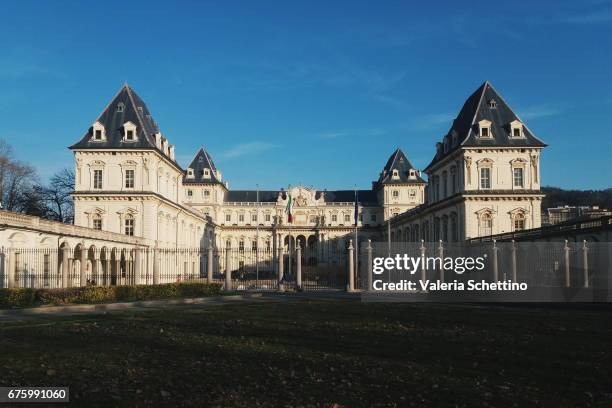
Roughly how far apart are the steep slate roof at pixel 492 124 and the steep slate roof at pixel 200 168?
46401mm

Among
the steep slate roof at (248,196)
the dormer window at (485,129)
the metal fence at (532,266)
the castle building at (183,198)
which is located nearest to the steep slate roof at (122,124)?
the castle building at (183,198)

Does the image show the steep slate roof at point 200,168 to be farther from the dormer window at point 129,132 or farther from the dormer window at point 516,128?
the dormer window at point 516,128

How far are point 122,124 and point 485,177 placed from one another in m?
33.9

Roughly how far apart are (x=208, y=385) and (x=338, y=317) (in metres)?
10.2

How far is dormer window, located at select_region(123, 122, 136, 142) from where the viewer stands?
52750 mm

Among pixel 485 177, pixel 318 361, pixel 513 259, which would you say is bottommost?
pixel 318 361

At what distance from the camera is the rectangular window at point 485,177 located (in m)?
50.2

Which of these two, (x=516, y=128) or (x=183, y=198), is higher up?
(x=516, y=128)

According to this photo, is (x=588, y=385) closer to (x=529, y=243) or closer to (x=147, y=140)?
(x=529, y=243)

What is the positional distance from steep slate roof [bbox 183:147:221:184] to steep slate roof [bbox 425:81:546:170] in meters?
46.4

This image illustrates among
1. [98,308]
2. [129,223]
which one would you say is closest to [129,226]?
[129,223]

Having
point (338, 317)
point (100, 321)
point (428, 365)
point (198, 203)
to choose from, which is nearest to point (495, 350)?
point (428, 365)

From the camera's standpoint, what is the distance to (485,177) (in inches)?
1982

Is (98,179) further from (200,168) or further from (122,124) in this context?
(200,168)
